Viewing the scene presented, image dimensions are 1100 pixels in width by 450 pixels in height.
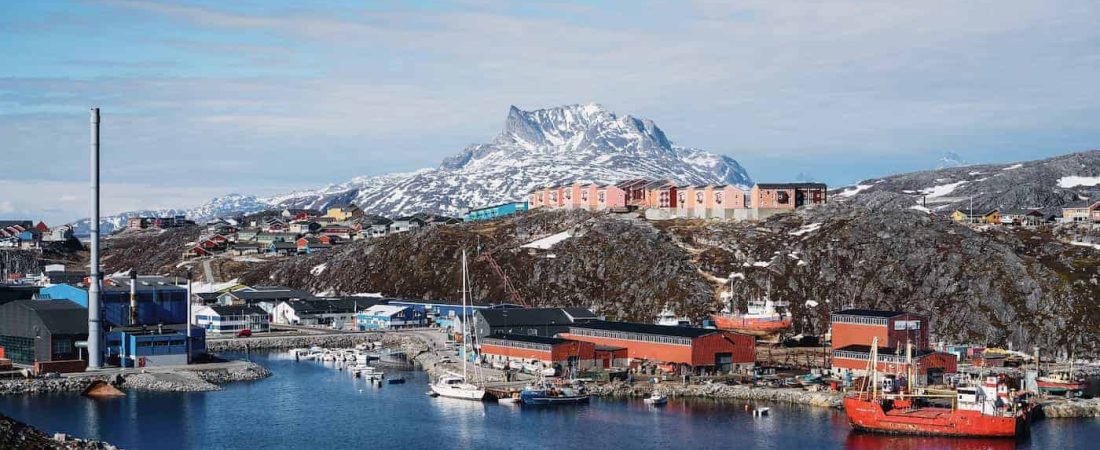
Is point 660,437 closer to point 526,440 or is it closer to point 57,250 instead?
point 526,440

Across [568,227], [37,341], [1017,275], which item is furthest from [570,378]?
[568,227]

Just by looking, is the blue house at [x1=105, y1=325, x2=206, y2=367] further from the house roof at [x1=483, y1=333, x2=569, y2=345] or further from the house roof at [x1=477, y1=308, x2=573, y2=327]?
the house roof at [x1=477, y1=308, x2=573, y2=327]

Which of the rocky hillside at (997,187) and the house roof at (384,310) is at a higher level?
the rocky hillside at (997,187)

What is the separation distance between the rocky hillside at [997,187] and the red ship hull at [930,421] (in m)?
84.6

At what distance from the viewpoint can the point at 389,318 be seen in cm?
9838

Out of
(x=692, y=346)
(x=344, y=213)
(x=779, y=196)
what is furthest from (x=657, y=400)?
(x=344, y=213)

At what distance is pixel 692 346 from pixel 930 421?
58.6 ft

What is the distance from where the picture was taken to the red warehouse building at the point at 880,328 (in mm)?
72125

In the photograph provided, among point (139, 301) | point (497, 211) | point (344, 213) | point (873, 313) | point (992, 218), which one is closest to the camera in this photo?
point (873, 313)

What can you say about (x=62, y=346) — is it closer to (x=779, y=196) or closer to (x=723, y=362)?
(x=723, y=362)

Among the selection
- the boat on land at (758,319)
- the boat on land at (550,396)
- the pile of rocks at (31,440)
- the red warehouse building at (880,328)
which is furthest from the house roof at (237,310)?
the pile of rocks at (31,440)

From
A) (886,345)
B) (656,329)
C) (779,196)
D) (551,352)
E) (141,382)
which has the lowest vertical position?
(141,382)

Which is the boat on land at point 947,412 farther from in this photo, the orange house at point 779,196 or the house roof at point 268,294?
the house roof at point 268,294

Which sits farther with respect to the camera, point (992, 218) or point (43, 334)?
point (992, 218)
